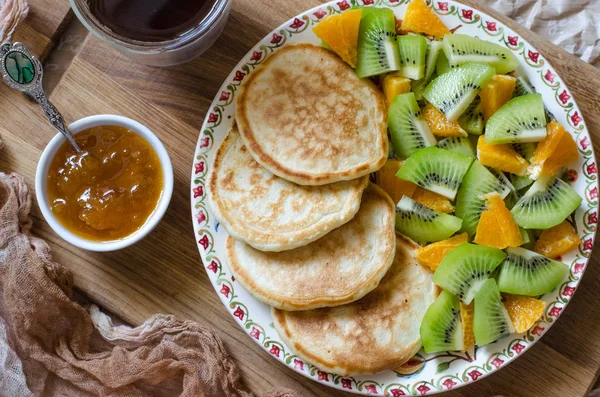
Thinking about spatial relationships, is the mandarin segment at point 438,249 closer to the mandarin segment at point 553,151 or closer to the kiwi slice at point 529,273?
the kiwi slice at point 529,273

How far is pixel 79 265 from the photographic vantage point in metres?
2.61

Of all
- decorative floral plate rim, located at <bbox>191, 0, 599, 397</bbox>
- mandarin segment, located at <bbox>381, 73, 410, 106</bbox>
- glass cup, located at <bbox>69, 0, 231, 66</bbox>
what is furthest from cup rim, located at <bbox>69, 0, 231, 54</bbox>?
mandarin segment, located at <bbox>381, 73, 410, 106</bbox>

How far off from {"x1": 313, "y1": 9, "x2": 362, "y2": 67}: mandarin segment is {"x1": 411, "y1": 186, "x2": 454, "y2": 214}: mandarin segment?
20.8 inches

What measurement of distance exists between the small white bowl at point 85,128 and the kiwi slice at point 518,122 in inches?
45.7

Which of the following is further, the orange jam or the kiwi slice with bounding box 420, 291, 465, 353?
the orange jam

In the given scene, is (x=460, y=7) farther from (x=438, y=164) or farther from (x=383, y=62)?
(x=438, y=164)

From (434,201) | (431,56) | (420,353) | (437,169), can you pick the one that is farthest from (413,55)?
(420,353)

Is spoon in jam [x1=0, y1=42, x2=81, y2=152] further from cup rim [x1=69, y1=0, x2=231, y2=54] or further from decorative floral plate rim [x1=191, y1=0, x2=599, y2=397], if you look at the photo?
decorative floral plate rim [x1=191, y1=0, x2=599, y2=397]

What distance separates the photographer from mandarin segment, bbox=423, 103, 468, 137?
231cm

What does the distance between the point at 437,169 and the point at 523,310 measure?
572mm

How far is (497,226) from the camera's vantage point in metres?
2.22

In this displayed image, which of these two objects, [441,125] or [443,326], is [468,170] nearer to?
[441,125]

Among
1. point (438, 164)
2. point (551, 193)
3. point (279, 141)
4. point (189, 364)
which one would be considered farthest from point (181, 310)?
point (551, 193)

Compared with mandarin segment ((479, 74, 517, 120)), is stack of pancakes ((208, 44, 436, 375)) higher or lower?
lower
